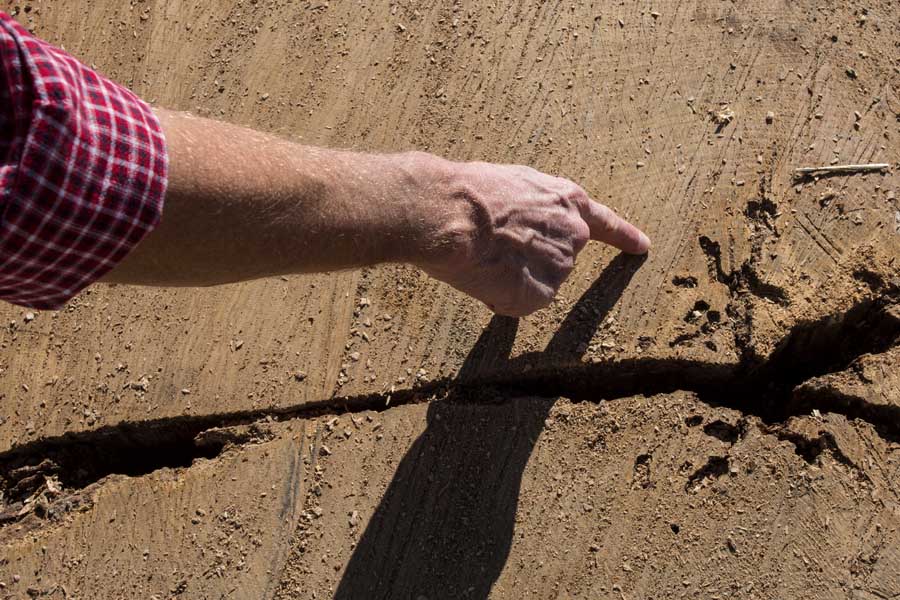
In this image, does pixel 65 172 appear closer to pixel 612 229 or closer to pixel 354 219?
pixel 354 219

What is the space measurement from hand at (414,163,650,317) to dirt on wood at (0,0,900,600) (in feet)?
0.78

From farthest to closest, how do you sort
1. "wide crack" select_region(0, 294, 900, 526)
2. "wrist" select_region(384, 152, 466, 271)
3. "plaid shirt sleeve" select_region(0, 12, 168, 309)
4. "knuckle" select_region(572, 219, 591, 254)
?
1. "wide crack" select_region(0, 294, 900, 526)
2. "knuckle" select_region(572, 219, 591, 254)
3. "wrist" select_region(384, 152, 466, 271)
4. "plaid shirt sleeve" select_region(0, 12, 168, 309)

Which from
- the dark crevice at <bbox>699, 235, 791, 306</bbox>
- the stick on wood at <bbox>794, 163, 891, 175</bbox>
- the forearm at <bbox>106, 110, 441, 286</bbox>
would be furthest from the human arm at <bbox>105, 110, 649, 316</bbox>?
the stick on wood at <bbox>794, 163, 891, 175</bbox>

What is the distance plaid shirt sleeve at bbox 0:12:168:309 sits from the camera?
3.54ft

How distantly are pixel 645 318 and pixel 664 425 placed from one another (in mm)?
265

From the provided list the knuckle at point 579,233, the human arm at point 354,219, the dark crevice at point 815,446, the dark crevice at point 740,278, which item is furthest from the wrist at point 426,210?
the dark crevice at point 815,446

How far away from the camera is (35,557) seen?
1966 millimetres

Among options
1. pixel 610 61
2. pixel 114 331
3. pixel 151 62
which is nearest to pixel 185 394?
pixel 114 331

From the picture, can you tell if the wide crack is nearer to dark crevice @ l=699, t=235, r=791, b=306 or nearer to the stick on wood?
dark crevice @ l=699, t=235, r=791, b=306

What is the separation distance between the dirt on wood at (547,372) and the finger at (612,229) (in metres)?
0.07

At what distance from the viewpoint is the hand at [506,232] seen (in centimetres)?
159

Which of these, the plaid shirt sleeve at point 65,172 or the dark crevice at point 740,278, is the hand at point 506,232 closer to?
the dark crevice at point 740,278

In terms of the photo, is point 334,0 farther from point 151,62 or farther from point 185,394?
point 185,394

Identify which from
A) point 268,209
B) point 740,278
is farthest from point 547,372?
point 268,209
